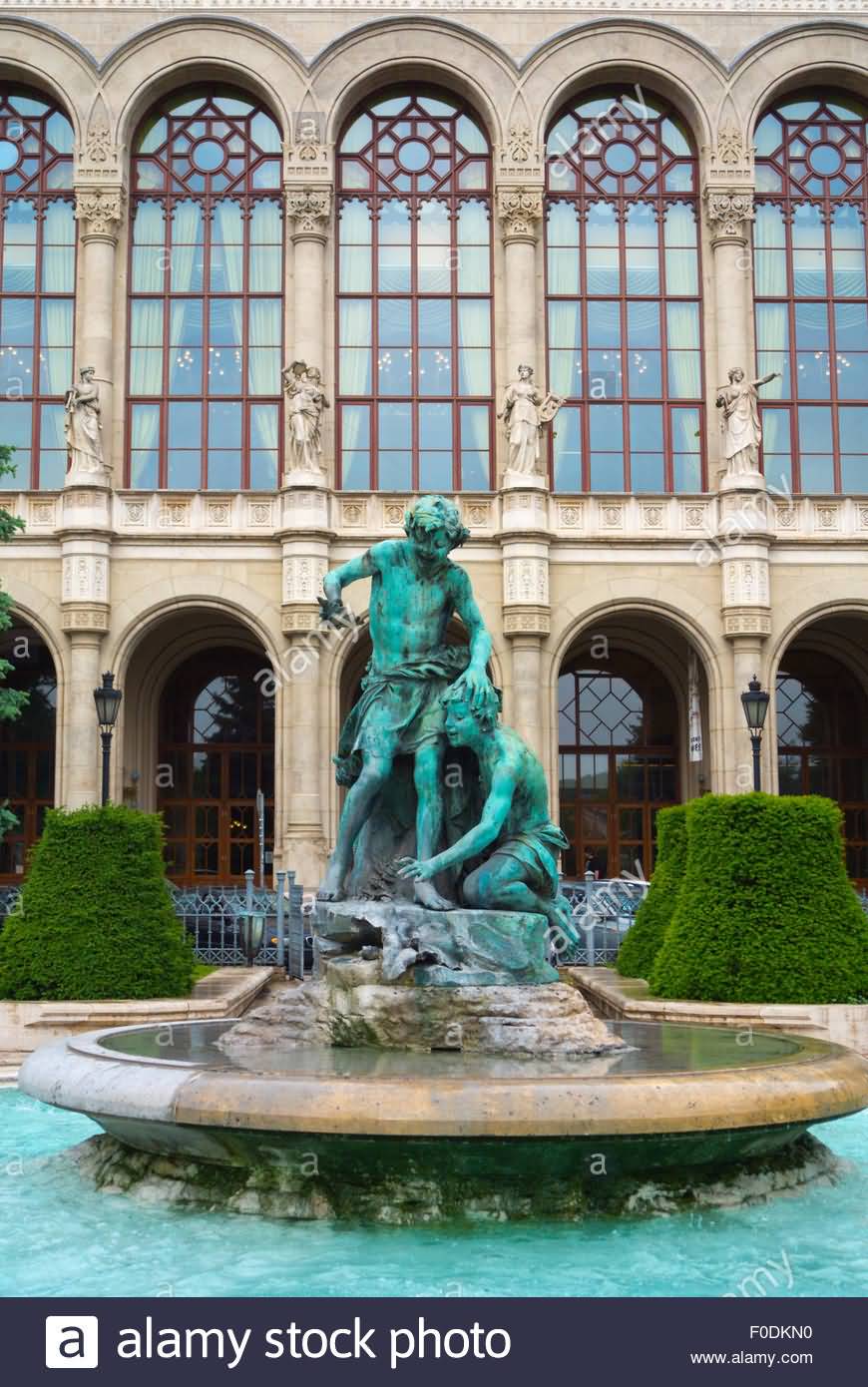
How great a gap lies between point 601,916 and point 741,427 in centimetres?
1216

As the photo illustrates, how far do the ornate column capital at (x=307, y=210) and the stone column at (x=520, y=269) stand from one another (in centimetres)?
371

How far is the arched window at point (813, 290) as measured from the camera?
1201 inches

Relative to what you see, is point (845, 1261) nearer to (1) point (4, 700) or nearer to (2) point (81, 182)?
(1) point (4, 700)

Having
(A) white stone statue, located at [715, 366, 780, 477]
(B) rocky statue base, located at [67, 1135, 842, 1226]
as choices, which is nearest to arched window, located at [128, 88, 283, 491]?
(A) white stone statue, located at [715, 366, 780, 477]

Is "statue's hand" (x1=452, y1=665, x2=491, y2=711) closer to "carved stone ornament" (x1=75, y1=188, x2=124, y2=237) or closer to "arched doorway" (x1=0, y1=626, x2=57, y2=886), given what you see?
"carved stone ornament" (x1=75, y1=188, x2=124, y2=237)

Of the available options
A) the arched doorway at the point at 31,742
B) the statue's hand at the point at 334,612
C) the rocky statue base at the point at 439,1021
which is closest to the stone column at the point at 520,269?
the arched doorway at the point at 31,742

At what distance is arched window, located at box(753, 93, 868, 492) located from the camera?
30.5 metres

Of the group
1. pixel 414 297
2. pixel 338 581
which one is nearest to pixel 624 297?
pixel 414 297

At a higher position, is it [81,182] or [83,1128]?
[81,182]

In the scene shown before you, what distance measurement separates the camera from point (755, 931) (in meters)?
13.5

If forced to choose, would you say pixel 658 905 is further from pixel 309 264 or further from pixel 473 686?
pixel 309 264

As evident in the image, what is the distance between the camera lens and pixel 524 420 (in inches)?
1133
